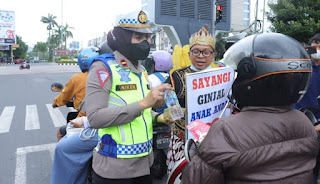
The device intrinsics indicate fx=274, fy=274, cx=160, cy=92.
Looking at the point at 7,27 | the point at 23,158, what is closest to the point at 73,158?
the point at 23,158

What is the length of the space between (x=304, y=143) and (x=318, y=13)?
13.9m

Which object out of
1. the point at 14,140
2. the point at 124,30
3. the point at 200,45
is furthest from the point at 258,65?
the point at 14,140

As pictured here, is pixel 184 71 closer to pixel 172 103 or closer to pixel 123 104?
pixel 172 103

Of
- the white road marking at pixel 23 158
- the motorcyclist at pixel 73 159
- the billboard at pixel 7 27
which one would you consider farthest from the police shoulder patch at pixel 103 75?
the billboard at pixel 7 27

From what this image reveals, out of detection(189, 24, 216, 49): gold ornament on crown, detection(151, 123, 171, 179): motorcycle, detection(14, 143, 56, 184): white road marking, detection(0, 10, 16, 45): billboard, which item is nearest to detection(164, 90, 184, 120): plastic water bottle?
detection(189, 24, 216, 49): gold ornament on crown

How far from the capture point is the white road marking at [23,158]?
3.83 meters

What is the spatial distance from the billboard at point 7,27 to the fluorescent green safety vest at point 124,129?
63499 millimetres

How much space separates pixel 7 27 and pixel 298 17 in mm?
58429

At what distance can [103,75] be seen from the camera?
1663 mm

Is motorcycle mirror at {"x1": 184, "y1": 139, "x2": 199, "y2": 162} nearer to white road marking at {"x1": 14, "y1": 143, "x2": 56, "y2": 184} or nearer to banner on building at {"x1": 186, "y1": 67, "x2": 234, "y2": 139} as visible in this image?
banner on building at {"x1": 186, "y1": 67, "x2": 234, "y2": 139}

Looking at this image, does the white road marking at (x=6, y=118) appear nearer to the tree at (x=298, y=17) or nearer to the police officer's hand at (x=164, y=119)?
the police officer's hand at (x=164, y=119)

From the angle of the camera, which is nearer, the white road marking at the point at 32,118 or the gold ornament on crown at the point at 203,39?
the gold ornament on crown at the point at 203,39

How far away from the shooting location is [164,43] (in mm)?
61625

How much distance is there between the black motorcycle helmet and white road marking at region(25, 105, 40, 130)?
20.5 feet
